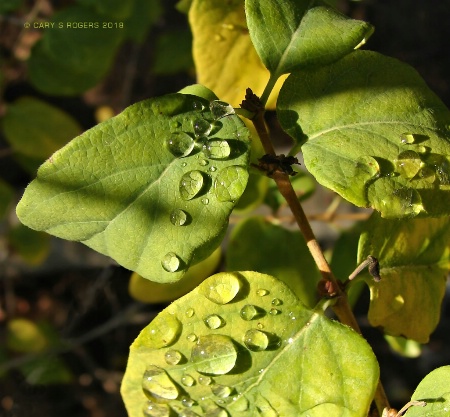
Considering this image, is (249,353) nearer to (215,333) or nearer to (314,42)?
(215,333)

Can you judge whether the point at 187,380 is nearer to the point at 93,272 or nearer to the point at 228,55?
the point at 228,55

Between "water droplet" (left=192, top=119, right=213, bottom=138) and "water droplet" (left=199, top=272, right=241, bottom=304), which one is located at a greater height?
"water droplet" (left=192, top=119, right=213, bottom=138)

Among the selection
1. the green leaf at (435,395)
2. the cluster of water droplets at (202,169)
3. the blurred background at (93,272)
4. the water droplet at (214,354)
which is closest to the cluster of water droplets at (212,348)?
the water droplet at (214,354)

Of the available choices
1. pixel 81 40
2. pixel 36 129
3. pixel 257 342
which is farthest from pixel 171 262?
pixel 36 129

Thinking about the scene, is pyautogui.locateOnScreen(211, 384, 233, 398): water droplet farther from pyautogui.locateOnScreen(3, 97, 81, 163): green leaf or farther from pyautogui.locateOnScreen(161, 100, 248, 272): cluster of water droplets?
pyautogui.locateOnScreen(3, 97, 81, 163): green leaf

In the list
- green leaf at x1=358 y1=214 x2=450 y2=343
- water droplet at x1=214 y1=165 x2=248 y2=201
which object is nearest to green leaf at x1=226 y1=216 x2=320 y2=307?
green leaf at x1=358 y1=214 x2=450 y2=343

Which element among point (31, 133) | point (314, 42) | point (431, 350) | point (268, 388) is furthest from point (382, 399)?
point (431, 350)
